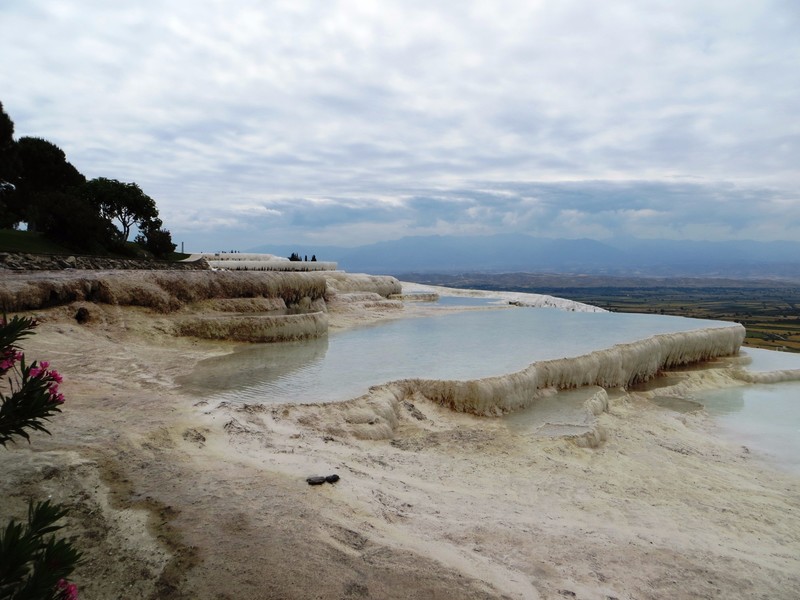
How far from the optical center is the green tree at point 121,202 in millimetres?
26359

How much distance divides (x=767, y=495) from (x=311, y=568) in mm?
6790

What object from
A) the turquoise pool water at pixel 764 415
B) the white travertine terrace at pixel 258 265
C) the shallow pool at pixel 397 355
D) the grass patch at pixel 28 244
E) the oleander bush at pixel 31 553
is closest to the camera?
the oleander bush at pixel 31 553

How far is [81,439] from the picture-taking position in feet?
17.1

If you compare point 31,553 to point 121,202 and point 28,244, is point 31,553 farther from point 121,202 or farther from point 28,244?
point 121,202

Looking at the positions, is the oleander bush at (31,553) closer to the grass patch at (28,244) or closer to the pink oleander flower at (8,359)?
the pink oleander flower at (8,359)

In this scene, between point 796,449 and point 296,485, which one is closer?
point 296,485

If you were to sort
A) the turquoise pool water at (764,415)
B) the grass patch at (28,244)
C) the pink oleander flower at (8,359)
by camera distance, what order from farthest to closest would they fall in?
the grass patch at (28,244), the turquoise pool water at (764,415), the pink oleander flower at (8,359)

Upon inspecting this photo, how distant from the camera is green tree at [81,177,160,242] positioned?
26359 millimetres

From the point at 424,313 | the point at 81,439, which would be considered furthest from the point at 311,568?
the point at 424,313

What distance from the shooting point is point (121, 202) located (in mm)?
27203

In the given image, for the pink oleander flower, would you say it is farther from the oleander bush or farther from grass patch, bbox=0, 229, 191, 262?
grass patch, bbox=0, 229, 191, 262

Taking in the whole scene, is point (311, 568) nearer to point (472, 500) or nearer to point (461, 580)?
point (461, 580)

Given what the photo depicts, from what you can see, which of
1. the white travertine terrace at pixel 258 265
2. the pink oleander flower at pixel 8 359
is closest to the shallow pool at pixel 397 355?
the pink oleander flower at pixel 8 359

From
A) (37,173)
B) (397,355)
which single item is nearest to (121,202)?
(37,173)
